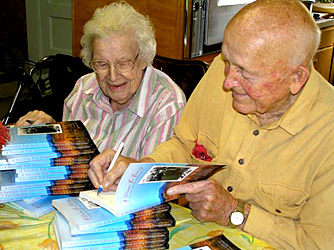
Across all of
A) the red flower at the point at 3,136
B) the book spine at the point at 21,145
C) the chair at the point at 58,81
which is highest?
the red flower at the point at 3,136

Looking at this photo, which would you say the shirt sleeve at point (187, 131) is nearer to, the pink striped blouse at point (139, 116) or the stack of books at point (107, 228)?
the pink striped blouse at point (139, 116)

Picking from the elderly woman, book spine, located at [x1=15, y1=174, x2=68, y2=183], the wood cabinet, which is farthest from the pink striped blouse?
the wood cabinet

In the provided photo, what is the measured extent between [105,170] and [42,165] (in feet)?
0.69

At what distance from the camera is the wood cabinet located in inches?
197

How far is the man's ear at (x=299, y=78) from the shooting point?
4.16ft

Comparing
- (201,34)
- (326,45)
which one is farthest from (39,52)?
(326,45)

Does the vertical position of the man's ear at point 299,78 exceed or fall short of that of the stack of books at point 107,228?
it exceeds it

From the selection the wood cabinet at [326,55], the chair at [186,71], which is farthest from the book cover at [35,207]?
the wood cabinet at [326,55]

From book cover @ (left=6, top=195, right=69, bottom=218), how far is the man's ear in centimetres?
84

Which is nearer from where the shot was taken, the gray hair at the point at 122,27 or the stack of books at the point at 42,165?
the stack of books at the point at 42,165

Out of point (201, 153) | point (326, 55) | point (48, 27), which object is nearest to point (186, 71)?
point (201, 153)

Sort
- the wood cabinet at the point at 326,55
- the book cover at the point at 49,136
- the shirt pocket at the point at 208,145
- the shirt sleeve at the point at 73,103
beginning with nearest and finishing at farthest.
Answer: the book cover at the point at 49,136, the shirt pocket at the point at 208,145, the shirt sleeve at the point at 73,103, the wood cabinet at the point at 326,55

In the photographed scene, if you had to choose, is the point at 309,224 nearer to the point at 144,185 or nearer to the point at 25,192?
the point at 144,185

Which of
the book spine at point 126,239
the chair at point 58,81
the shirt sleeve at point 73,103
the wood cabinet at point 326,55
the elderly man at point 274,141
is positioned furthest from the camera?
the wood cabinet at point 326,55
